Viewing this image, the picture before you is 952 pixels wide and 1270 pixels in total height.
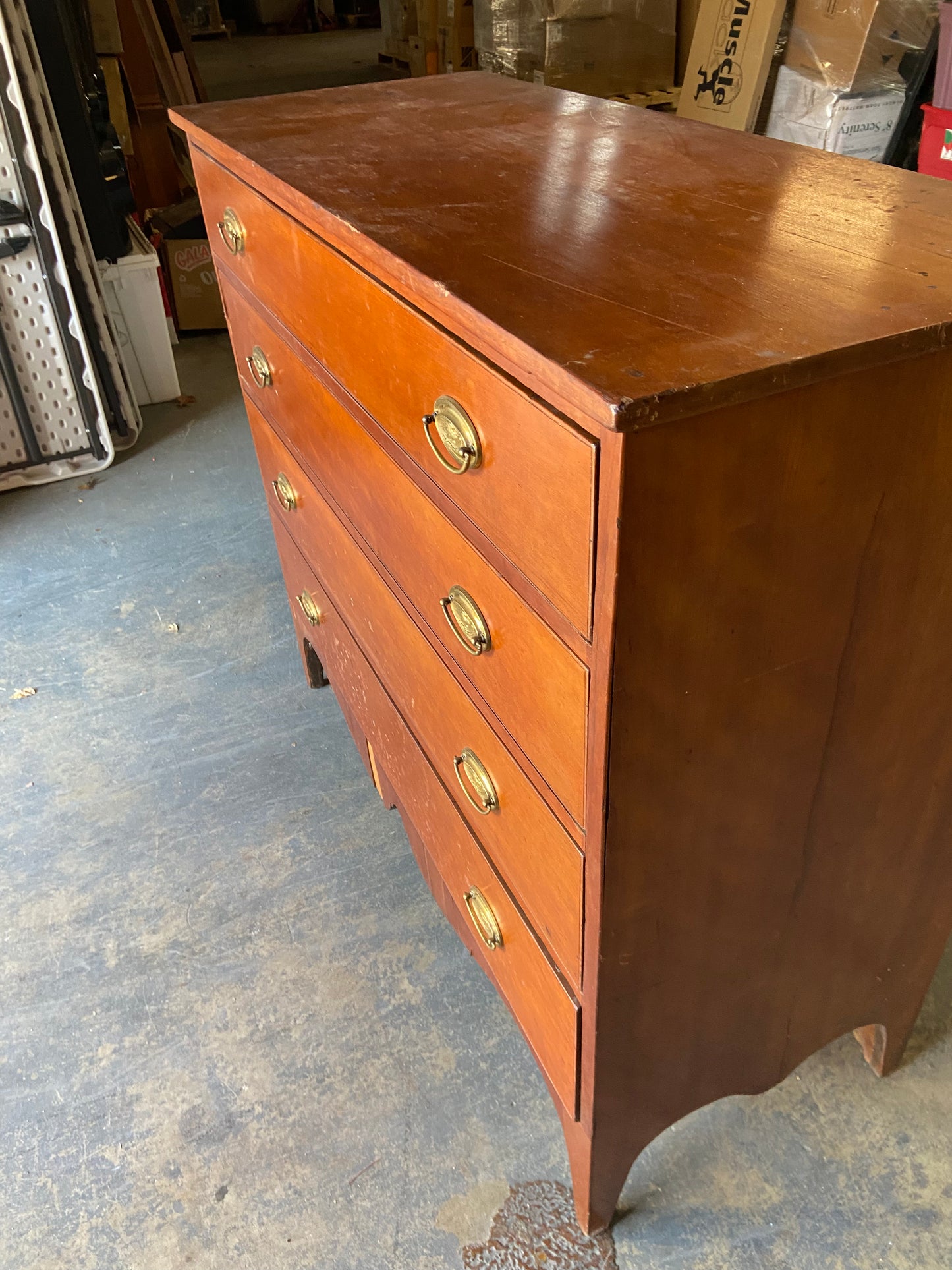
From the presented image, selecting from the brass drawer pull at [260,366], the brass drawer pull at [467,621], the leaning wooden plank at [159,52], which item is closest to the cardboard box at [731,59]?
the brass drawer pull at [260,366]

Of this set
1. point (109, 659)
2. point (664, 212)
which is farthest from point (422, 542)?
point (109, 659)

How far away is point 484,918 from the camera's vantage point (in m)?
1.13

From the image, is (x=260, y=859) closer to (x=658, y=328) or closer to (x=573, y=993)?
(x=573, y=993)

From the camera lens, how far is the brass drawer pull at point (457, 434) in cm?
74

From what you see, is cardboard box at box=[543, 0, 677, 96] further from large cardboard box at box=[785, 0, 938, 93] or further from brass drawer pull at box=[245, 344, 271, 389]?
brass drawer pull at box=[245, 344, 271, 389]

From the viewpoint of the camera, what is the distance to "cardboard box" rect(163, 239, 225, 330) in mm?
3412

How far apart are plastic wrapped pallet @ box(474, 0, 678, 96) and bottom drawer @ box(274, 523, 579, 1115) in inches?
86.9

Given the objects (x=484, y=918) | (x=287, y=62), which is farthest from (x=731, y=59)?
(x=287, y=62)

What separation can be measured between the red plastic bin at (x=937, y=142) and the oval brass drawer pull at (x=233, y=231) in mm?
1784

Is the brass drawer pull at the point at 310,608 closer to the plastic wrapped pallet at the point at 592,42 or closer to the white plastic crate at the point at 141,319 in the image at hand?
the white plastic crate at the point at 141,319

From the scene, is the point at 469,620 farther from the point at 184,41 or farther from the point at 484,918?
the point at 184,41

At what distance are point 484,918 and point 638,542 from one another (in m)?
0.69

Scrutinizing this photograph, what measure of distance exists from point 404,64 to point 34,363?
14.8 feet

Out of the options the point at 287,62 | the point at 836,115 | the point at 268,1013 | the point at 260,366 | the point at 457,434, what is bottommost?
the point at 268,1013
